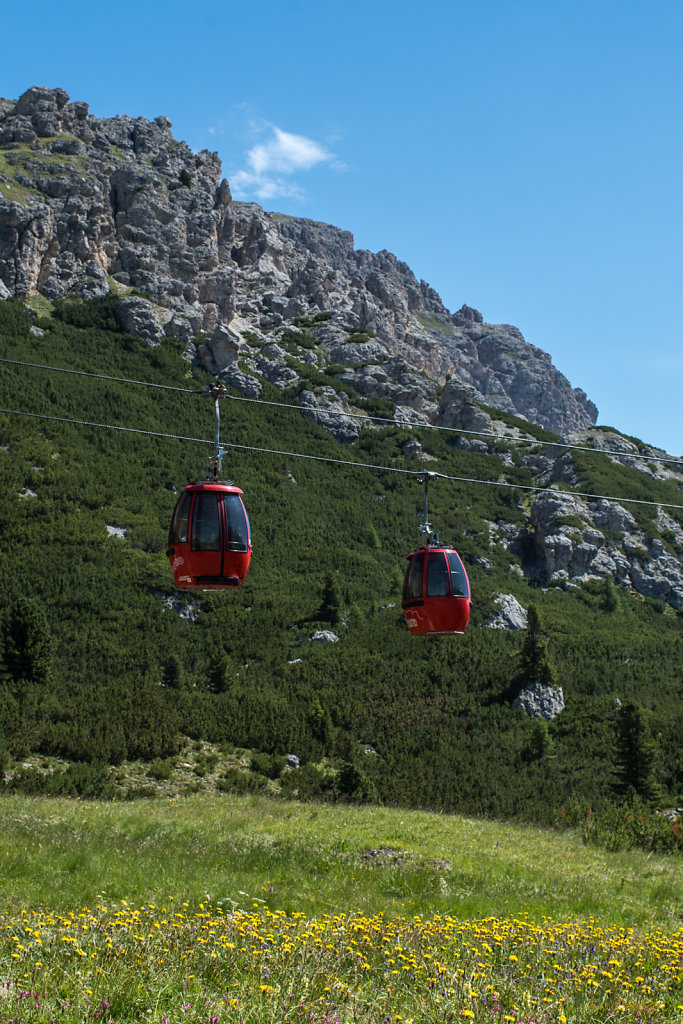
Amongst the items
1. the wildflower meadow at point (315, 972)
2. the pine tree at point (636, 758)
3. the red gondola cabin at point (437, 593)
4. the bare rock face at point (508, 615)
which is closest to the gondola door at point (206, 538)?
the red gondola cabin at point (437, 593)

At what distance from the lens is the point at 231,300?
314 ft

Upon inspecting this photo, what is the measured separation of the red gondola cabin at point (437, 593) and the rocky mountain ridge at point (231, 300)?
5036cm

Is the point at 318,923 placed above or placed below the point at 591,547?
below

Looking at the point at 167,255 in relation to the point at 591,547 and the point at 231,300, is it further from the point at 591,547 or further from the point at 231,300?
the point at 591,547

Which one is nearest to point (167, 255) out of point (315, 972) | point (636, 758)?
point (636, 758)

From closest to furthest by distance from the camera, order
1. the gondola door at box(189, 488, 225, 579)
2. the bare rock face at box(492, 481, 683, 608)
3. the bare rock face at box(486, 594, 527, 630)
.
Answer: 1. the gondola door at box(189, 488, 225, 579)
2. the bare rock face at box(486, 594, 527, 630)
3. the bare rock face at box(492, 481, 683, 608)

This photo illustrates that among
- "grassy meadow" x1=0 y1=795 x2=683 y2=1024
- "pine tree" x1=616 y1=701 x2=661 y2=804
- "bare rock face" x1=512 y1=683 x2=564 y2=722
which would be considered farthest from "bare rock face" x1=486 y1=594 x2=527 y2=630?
"grassy meadow" x1=0 y1=795 x2=683 y2=1024

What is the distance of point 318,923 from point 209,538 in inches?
230

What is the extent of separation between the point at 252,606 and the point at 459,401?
181ft

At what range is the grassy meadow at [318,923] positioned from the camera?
5668 mm

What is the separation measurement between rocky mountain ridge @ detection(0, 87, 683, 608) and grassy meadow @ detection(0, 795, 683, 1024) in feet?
164

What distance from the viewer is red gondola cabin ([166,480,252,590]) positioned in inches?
478

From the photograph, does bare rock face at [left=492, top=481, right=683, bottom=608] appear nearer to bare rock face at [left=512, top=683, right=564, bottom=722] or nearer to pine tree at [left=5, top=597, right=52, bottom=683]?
bare rock face at [left=512, top=683, right=564, bottom=722]

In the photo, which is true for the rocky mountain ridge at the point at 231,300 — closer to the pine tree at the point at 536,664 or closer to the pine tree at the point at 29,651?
the pine tree at the point at 536,664
